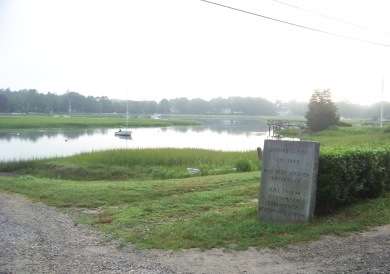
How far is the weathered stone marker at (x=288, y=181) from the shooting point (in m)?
7.41

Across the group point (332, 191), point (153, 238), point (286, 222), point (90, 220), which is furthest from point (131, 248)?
point (332, 191)

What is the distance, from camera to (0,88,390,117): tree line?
396 ft

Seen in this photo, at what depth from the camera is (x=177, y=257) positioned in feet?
19.1

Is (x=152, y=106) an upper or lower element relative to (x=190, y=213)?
upper

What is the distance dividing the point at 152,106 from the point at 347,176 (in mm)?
163740

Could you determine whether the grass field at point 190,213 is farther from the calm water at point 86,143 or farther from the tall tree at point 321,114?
the tall tree at point 321,114

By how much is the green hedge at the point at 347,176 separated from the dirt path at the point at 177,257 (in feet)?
3.66

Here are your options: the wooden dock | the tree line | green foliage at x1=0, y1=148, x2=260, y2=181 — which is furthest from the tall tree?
the tree line

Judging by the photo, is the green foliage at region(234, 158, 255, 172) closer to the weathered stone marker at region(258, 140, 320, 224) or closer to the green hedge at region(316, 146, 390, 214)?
the green hedge at region(316, 146, 390, 214)

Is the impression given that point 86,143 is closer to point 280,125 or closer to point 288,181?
point 280,125

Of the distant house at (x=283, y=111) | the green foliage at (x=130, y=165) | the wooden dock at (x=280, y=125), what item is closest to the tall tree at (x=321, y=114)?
the wooden dock at (x=280, y=125)

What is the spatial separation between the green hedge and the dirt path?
1.12 meters

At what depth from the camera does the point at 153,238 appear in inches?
265

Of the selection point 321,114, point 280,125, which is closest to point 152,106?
point 321,114
